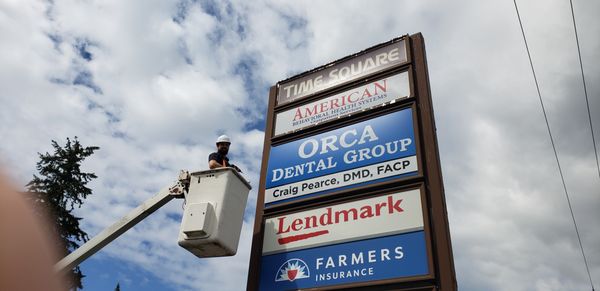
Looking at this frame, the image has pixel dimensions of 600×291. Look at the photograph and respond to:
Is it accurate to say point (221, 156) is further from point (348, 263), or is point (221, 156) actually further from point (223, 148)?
point (348, 263)

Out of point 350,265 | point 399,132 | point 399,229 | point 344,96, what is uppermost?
point 344,96

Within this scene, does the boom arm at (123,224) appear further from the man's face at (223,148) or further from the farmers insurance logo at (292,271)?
the farmers insurance logo at (292,271)

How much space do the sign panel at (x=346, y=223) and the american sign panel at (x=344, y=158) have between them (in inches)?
16.7

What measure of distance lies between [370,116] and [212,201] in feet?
11.2

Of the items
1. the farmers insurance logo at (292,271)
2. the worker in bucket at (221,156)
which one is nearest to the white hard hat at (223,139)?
the worker in bucket at (221,156)

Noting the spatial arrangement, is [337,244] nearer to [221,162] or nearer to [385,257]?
[385,257]

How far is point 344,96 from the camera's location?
9203 mm

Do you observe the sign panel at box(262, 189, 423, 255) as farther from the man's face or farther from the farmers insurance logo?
the man's face

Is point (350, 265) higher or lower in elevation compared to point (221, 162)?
lower

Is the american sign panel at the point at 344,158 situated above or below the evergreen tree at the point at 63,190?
below

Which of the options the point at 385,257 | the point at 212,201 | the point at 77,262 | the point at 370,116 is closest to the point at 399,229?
the point at 385,257

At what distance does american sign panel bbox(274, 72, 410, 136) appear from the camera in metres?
8.52

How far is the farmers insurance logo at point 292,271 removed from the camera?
7.34 m

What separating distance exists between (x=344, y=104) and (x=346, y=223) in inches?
105
